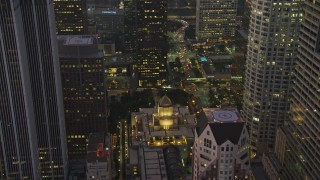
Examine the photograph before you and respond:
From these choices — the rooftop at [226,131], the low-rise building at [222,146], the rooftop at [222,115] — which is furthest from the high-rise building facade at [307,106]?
the rooftop at [226,131]

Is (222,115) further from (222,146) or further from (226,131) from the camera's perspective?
(222,146)

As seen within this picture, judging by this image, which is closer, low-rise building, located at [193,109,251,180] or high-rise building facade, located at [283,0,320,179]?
low-rise building, located at [193,109,251,180]

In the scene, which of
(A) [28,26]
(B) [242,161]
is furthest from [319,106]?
(A) [28,26]

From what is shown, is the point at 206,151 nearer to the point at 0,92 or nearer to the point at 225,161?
the point at 225,161

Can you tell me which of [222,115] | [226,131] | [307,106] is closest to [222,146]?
[226,131]

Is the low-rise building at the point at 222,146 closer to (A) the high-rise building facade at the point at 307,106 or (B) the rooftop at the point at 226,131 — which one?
(B) the rooftop at the point at 226,131

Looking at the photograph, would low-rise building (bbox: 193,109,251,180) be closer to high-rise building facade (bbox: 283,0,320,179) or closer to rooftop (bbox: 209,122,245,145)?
rooftop (bbox: 209,122,245,145)

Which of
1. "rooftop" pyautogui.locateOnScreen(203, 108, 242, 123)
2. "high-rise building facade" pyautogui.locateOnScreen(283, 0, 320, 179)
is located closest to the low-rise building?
"rooftop" pyautogui.locateOnScreen(203, 108, 242, 123)
